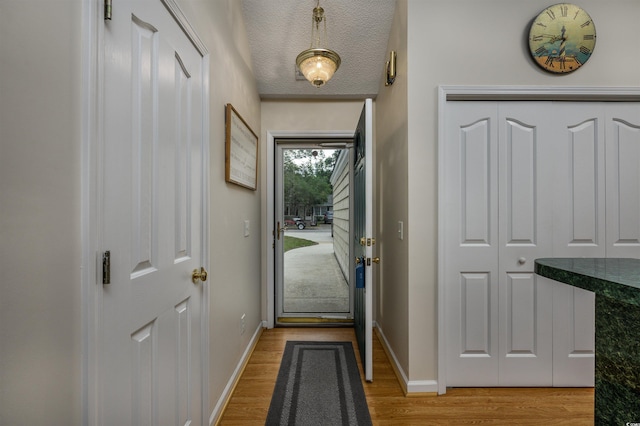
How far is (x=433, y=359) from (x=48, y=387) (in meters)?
1.90

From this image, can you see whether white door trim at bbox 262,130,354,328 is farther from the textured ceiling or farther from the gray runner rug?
the gray runner rug

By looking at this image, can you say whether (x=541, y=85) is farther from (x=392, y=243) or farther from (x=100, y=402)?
(x=100, y=402)

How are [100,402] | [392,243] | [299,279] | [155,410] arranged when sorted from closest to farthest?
[100,402]
[155,410]
[392,243]
[299,279]

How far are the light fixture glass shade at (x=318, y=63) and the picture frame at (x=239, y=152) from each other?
0.57 meters

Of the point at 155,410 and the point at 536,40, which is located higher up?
the point at 536,40

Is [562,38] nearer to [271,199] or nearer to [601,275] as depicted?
[601,275]

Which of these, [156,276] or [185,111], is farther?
[185,111]

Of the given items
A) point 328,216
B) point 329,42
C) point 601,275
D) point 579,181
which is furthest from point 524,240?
point 328,216

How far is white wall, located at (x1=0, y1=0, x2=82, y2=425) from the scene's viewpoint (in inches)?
22.2

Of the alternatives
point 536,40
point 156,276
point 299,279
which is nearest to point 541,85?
point 536,40

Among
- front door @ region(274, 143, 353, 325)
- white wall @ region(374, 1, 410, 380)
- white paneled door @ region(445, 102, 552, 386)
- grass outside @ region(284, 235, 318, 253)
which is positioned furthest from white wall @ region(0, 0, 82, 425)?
grass outside @ region(284, 235, 318, 253)

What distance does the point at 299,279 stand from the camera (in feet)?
13.4

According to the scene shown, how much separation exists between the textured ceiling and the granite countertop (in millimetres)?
2113

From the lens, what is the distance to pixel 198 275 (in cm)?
137
